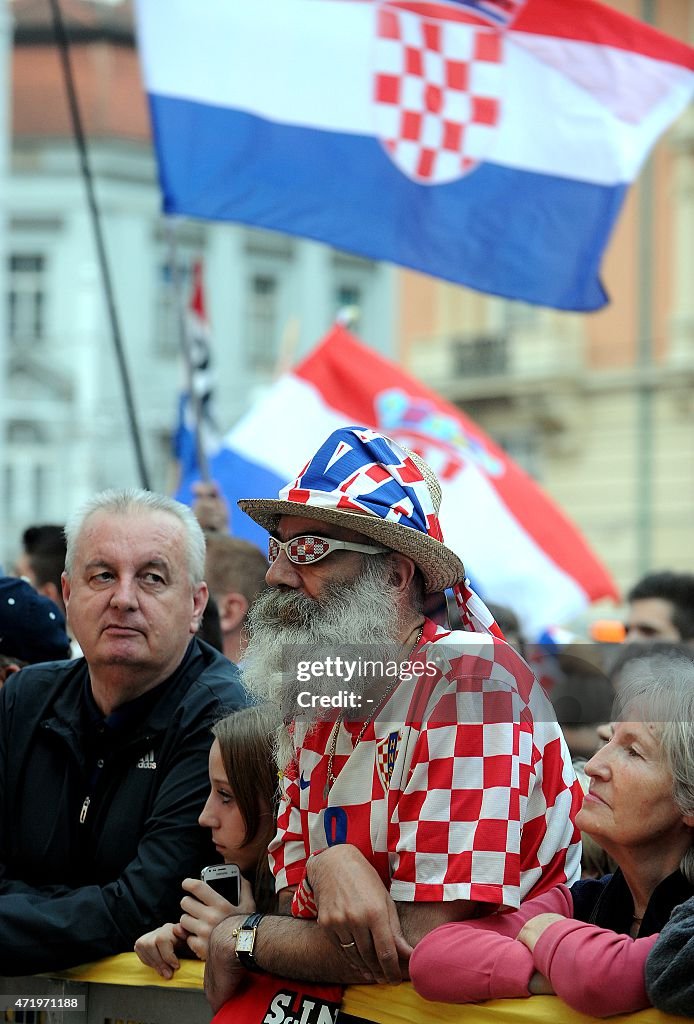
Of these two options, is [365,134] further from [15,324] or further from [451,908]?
[15,324]

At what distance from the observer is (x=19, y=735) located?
13.1 ft

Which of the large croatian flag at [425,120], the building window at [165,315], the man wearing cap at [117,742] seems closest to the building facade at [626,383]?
the building window at [165,315]

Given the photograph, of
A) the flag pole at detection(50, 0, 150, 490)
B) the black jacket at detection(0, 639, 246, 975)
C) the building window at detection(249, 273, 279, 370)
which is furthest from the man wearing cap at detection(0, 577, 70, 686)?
the building window at detection(249, 273, 279, 370)

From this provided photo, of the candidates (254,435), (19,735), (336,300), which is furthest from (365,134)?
(336,300)

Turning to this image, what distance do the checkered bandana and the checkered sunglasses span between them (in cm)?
7

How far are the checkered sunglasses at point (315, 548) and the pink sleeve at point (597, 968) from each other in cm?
83

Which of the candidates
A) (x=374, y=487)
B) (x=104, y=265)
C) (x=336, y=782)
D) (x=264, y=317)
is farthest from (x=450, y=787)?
(x=264, y=317)

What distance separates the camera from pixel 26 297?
33656mm

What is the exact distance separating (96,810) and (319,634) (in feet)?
2.88

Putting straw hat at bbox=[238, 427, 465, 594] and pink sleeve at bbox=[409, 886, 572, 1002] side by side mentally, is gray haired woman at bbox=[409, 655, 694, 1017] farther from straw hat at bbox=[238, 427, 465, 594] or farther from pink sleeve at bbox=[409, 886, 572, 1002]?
straw hat at bbox=[238, 427, 465, 594]

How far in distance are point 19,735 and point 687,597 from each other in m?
3.69

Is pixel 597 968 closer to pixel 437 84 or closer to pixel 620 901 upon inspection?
pixel 620 901

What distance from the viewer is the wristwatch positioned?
10.7ft

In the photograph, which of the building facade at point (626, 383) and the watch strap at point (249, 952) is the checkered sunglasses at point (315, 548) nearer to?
the watch strap at point (249, 952)
